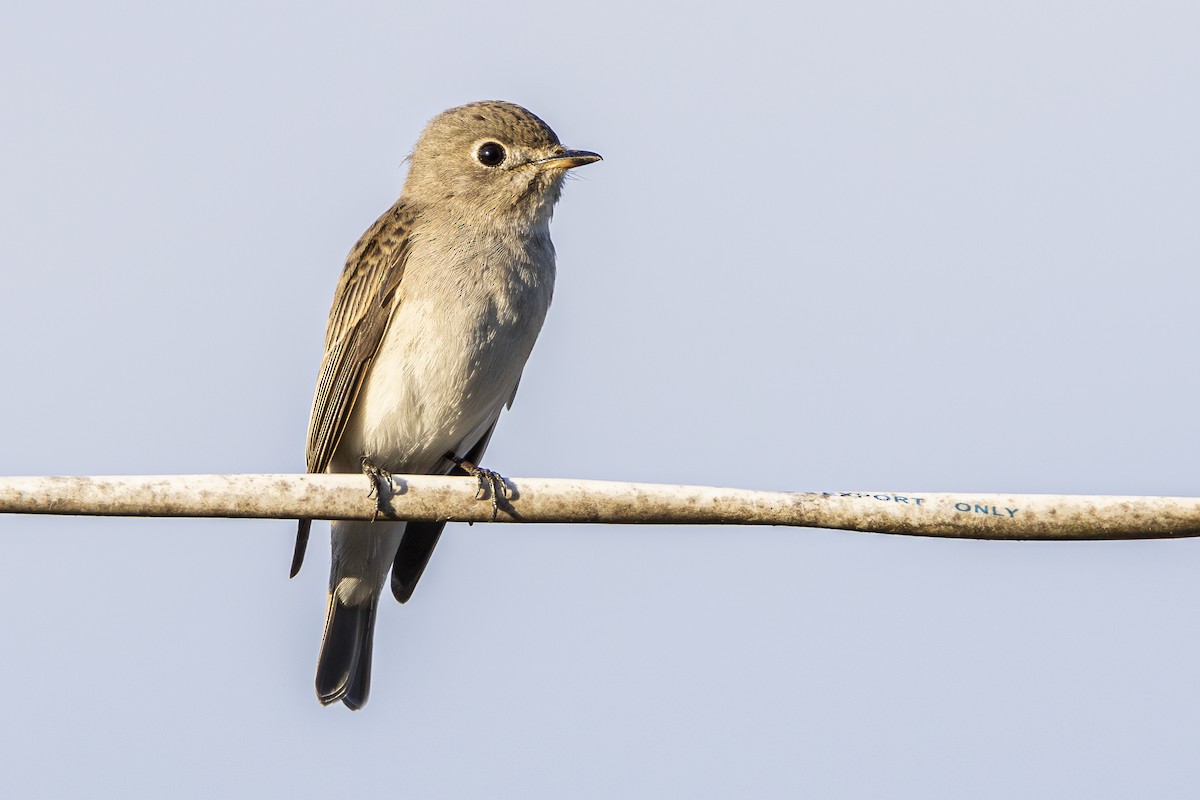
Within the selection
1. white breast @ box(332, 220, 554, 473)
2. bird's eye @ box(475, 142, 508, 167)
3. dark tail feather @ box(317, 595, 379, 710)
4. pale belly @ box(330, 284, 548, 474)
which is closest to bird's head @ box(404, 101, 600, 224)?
bird's eye @ box(475, 142, 508, 167)

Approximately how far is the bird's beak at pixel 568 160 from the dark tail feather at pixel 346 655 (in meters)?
3.25

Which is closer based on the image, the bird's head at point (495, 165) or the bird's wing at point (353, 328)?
the bird's wing at point (353, 328)

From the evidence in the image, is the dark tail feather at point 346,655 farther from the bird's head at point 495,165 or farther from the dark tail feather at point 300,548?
the bird's head at point 495,165

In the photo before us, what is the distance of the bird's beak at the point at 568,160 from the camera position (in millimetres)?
9320

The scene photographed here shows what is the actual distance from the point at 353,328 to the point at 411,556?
177 cm

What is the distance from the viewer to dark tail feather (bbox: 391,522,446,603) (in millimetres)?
9953

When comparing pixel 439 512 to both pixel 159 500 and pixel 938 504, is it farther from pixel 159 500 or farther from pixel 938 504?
pixel 938 504

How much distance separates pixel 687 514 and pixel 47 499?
2219mm

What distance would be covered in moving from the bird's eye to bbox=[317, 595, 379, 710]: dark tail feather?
3.14m

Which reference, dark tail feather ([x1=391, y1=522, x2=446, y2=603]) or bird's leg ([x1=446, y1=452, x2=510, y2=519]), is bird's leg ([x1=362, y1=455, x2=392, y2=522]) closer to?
bird's leg ([x1=446, y1=452, x2=510, y2=519])

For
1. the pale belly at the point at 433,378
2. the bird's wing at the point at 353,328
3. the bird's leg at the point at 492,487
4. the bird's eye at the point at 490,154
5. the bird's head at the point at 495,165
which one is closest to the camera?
the bird's leg at the point at 492,487

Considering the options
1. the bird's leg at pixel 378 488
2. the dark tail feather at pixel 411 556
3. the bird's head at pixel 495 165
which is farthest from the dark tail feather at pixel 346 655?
the bird's head at pixel 495 165

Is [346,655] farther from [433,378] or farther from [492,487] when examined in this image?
[492,487]

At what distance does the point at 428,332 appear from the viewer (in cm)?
880
